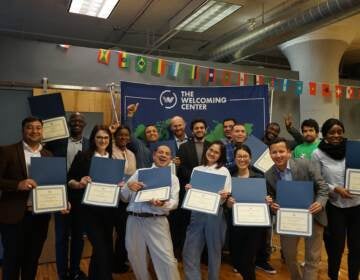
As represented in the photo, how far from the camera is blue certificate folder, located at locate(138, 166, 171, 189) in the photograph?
2627mm

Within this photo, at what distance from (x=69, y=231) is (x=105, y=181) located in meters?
0.90

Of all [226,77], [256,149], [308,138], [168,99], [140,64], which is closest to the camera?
[256,149]

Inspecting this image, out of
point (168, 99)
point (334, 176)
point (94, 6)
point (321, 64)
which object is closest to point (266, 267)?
point (334, 176)

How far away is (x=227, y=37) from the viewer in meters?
7.01

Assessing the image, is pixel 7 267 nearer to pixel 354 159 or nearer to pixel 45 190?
pixel 45 190

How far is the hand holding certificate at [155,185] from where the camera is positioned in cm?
258

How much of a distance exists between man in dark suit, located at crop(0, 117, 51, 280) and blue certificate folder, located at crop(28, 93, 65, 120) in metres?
0.61

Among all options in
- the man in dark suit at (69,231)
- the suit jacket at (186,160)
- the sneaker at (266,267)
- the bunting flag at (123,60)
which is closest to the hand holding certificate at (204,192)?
the suit jacket at (186,160)

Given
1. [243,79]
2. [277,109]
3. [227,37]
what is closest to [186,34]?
[227,37]

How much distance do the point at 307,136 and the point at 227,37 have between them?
3890 mm

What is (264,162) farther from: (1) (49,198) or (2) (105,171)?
(1) (49,198)

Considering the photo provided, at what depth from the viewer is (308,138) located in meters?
3.75

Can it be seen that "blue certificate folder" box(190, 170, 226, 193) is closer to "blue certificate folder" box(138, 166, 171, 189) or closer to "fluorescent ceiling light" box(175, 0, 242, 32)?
"blue certificate folder" box(138, 166, 171, 189)

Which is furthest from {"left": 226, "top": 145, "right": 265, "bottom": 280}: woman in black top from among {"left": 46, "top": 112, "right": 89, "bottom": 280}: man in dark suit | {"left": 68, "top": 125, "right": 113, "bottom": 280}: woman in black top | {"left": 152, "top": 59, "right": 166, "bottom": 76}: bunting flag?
{"left": 152, "top": 59, "right": 166, "bottom": 76}: bunting flag
